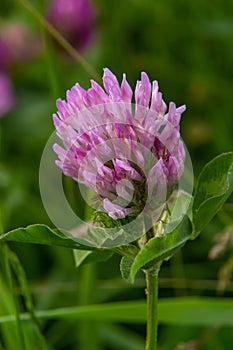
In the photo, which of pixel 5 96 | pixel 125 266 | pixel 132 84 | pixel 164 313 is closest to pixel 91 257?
pixel 125 266

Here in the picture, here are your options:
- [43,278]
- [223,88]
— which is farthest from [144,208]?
[223,88]

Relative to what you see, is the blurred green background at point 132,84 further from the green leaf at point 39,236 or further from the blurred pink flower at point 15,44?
the green leaf at point 39,236

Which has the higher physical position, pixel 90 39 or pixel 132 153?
pixel 90 39

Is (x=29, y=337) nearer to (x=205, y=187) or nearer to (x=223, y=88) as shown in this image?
(x=205, y=187)

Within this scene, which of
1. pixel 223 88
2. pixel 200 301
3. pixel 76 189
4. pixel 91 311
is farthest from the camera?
pixel 223 88

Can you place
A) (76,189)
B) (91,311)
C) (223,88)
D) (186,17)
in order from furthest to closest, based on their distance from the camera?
1. (186,17)
2. (223,88)
3. (76,189)
4. (91,311)

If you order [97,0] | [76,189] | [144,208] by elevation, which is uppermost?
[97,0]

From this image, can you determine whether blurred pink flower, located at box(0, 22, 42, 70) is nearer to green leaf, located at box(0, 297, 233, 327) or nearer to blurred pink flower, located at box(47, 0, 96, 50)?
blurred pink flower, located at box(47, 0, 96, 50)

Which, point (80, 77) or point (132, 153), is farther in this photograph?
point (80, 77)
